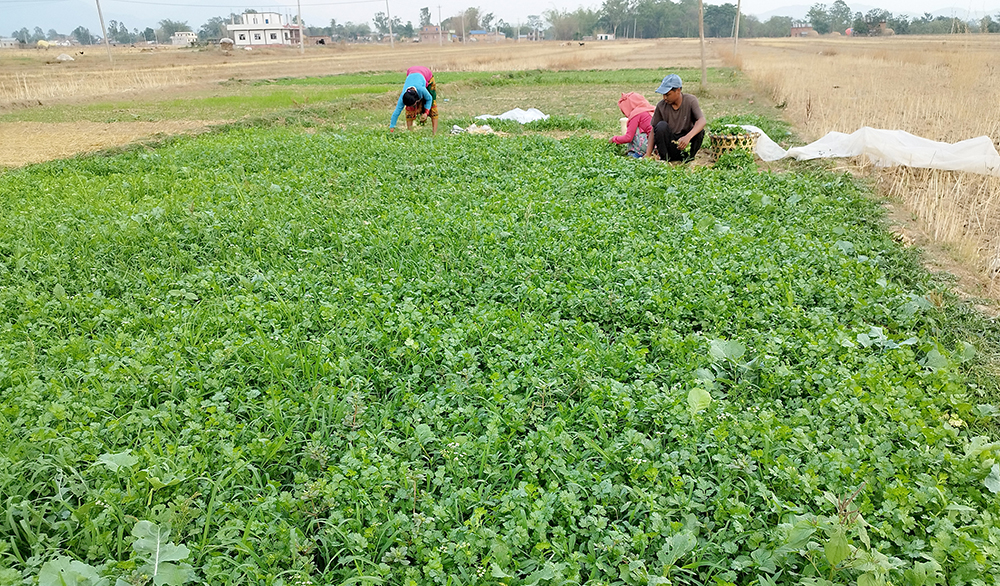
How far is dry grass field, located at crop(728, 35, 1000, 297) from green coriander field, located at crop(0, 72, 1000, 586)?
2.79ft

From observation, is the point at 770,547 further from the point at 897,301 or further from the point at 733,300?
the point at 897,301

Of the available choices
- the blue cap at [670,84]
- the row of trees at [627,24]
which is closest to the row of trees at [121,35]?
the row of trees at [627,24]

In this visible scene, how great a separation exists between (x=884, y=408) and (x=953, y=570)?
37.4 inches

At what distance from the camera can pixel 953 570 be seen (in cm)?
236

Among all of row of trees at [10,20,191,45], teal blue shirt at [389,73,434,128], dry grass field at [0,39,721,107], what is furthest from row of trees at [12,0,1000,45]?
teal blue shirt at [389,73,434,128]

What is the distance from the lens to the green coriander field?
248 centimetres

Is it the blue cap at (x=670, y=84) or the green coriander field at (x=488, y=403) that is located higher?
the blue cap at (x=670, y=84)

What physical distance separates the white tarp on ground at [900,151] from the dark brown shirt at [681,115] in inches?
44.1

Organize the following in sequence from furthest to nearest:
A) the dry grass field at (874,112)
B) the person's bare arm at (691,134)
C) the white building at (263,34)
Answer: the white building at (263,34) < the person's bare arm at (691,134) < the dry grass field at (874,112)

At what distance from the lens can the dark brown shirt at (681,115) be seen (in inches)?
370

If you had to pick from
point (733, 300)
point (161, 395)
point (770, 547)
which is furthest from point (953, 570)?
point (161, 395)

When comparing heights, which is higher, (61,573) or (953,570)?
(61,573)

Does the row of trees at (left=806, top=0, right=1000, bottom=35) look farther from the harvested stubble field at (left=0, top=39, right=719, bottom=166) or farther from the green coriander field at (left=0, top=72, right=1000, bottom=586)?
the green coriander field at (left=0, top=72, right=1000, bottom=586)

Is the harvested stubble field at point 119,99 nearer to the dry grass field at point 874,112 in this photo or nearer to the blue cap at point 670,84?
the dry grass field at point 874,112
